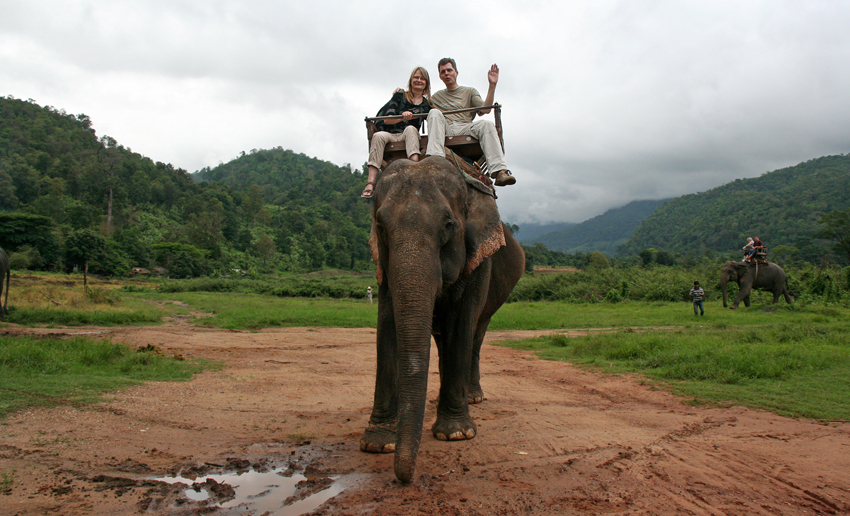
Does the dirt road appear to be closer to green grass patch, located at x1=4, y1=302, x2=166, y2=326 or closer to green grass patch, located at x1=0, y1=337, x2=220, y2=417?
green grass patch, located at x1=0, y1=337, x2=220, y2=417

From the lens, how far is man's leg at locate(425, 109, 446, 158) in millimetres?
5902

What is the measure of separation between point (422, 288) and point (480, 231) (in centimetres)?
125

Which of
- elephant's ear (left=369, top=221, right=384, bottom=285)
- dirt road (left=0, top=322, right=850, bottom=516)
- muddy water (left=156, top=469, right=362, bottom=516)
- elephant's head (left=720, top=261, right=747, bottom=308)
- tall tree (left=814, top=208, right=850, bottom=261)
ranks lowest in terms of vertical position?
muddy water (left=156, top=469, right=362, bottom=516)

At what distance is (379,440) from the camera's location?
15.6 feet

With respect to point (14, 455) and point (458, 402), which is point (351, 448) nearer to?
point (458, 402)

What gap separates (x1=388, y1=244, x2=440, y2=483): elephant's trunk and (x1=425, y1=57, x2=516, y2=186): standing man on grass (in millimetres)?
1918

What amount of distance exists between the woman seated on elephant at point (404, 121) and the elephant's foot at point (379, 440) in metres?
2.46

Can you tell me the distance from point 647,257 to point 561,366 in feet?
221

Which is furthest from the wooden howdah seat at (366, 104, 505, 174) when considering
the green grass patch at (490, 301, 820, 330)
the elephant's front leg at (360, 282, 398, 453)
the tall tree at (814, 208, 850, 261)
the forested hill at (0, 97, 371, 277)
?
the tall tree at (814, 208, 850, 261)

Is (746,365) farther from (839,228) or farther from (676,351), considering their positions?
(839,228)

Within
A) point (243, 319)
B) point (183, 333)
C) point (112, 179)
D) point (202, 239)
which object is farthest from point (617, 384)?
point (112, 179)

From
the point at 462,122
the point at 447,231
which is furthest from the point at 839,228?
the point at 447,231

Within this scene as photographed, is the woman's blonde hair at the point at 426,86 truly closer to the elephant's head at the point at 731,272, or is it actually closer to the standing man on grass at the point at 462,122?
the standing man on grass at the point at 462,122

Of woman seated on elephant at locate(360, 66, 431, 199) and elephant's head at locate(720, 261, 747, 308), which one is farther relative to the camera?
elephant's head at locate(720, 261, 747, 308)
